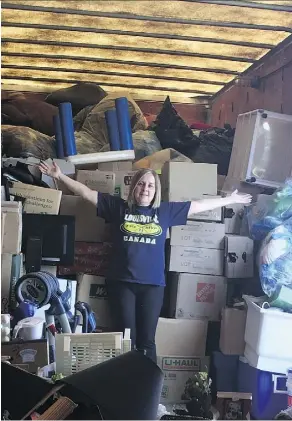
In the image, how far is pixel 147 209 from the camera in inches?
144

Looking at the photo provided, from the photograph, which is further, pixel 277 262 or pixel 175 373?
pixel 175 373

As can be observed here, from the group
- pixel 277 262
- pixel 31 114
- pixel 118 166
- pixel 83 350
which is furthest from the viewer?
pixel 31 114

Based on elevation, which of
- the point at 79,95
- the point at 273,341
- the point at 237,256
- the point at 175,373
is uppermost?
the point at 79,95

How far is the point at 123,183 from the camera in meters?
4.11

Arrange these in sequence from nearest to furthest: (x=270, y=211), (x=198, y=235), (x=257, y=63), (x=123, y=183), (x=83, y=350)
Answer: (x=83, y=350) < (x=270, y=211) < (x=198, y=235) < (x=123, y=183) < (x=257, y=63)

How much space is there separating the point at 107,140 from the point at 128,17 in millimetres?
1080

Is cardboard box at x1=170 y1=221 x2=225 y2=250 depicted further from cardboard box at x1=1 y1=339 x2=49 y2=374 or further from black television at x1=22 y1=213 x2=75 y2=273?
cardboard box at x1=1 y1=339 x2=49 y2=374

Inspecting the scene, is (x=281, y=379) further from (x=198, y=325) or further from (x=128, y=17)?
(x=128, y=17)

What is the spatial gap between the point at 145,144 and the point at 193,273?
112 centimetres

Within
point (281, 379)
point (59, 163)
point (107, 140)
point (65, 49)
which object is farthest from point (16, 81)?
point (281, 379)

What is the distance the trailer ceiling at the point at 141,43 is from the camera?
12.6 feet

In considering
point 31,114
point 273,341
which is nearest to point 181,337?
point 273,341

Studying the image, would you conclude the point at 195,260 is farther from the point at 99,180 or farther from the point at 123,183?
the point at 99,180

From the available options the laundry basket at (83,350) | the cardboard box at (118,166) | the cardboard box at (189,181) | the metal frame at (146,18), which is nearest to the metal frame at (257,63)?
the metal frame at (146,18)
